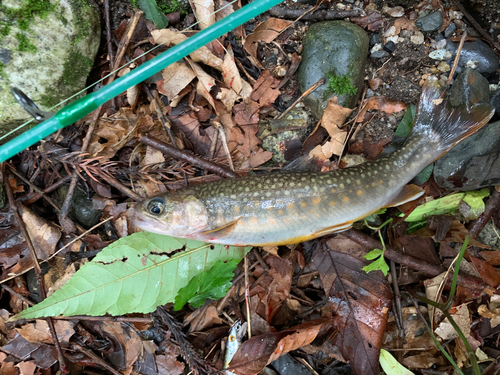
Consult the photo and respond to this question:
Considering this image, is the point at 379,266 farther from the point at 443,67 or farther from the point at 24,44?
the point at 24,44

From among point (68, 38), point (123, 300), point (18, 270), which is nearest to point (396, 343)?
point (123, 300)

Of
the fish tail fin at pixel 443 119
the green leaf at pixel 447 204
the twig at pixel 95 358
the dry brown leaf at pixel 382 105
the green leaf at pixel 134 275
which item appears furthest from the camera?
the dry brown leaf at pixel 382 105

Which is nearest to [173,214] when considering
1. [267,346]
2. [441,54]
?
[267,346]

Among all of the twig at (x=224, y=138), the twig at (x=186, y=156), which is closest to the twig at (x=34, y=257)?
the twig at (x=186, y=156)

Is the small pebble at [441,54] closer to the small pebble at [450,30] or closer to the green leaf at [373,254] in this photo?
the small pebble at [450,30]

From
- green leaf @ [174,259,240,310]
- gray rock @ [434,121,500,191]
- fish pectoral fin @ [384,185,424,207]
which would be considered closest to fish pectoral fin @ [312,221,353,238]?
fish pectoral fin @ [384,185,424,207]

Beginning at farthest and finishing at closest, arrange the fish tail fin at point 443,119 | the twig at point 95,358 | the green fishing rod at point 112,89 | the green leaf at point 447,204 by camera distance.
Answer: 1. the twig at point 95,358
2. the green leaf at point 447,204
3. the fish tail fin at point 443,119
4. the green fishing rod at point 112,89
